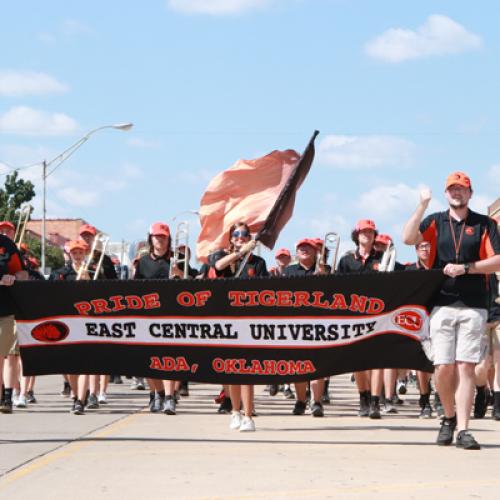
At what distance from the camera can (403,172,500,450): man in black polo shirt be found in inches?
397

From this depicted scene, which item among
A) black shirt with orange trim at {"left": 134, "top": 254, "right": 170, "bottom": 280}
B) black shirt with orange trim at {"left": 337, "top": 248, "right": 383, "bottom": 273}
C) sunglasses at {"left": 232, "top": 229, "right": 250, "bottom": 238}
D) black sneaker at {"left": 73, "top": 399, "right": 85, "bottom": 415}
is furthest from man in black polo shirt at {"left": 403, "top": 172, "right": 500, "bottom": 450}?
black sneaker at {"left": 73, "top": 399, "right": 85, "bottom": 415}

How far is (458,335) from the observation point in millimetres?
10164

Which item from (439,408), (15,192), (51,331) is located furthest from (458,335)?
(15,192)

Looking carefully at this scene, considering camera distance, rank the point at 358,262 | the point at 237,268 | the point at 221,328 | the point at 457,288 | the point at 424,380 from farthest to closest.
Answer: the point at 424,380 < the point at 358,262 < the point at 237,268 < the point at 221,328 < the point at 457,288

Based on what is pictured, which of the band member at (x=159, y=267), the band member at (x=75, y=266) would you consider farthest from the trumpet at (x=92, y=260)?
the band member at (x=159, y=267)

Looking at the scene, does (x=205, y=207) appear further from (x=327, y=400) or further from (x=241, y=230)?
(x=241, y=230)

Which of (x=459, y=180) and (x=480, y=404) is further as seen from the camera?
(x=480, y=404)

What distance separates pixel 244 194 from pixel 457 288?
1150 centimetres

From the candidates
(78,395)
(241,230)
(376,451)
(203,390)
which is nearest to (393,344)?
(376,451)

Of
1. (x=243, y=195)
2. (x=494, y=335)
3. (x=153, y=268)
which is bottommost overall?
(x=494, y=335)

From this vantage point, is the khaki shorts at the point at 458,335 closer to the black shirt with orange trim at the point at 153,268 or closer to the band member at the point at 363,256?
the band member at the point at 363,256

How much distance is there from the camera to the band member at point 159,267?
13.9 meters

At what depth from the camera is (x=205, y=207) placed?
21.7 meters

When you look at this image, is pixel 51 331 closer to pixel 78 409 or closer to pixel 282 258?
pixel 78 409
